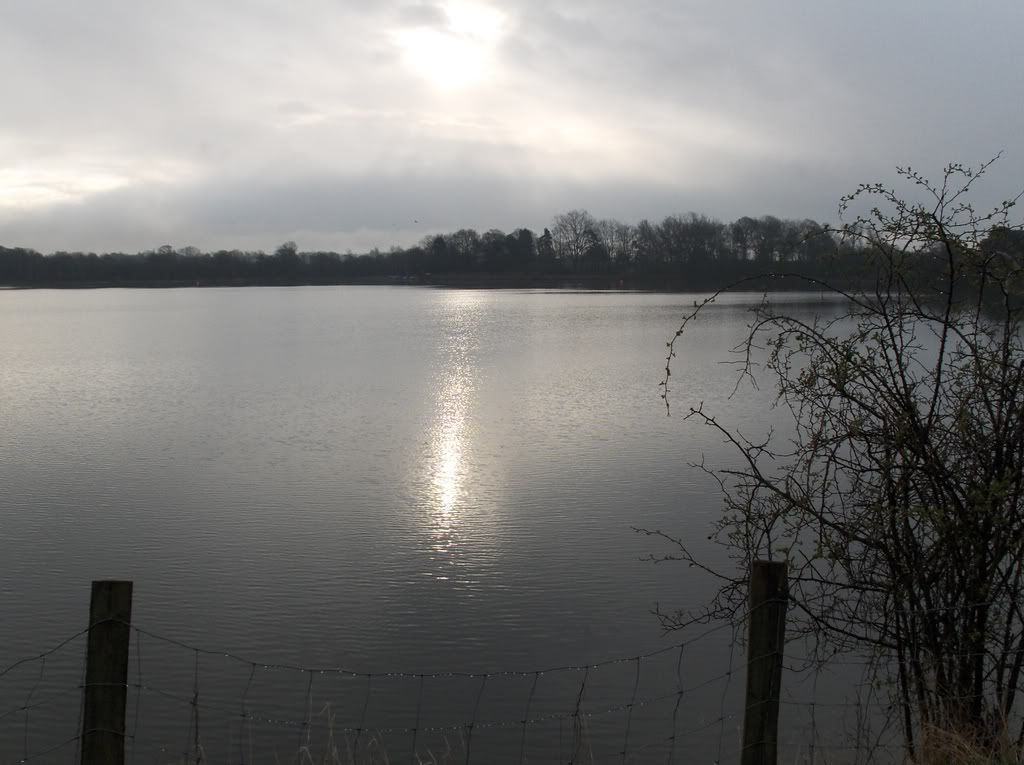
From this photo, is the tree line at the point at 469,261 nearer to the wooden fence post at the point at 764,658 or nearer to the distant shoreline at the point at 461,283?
the distant shoreline at the point at 461,283

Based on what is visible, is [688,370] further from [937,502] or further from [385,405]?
[937,502]

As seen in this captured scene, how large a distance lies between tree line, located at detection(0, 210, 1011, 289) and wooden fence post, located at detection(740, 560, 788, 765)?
98311 mm

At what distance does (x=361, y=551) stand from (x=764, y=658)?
6.85 m

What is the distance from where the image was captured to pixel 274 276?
426 feet

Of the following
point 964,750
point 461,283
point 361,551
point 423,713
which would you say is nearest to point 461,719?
point 423,713

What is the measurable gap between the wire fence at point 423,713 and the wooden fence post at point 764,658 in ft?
7.06

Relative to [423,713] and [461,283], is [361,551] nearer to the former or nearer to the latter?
[423,713]

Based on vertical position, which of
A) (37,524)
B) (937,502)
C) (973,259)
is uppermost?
(973,259)

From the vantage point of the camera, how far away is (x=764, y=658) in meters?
3.89

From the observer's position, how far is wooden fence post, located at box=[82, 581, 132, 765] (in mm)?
3674

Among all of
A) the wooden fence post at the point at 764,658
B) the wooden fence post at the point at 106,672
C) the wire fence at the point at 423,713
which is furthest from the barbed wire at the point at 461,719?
the wooden fence post at the point at 106,672

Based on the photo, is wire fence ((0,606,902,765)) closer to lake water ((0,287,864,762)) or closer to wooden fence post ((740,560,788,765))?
lake water ((0,287,864,762))

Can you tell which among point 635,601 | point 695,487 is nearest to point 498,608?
point 635,601

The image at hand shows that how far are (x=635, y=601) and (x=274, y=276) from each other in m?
127
